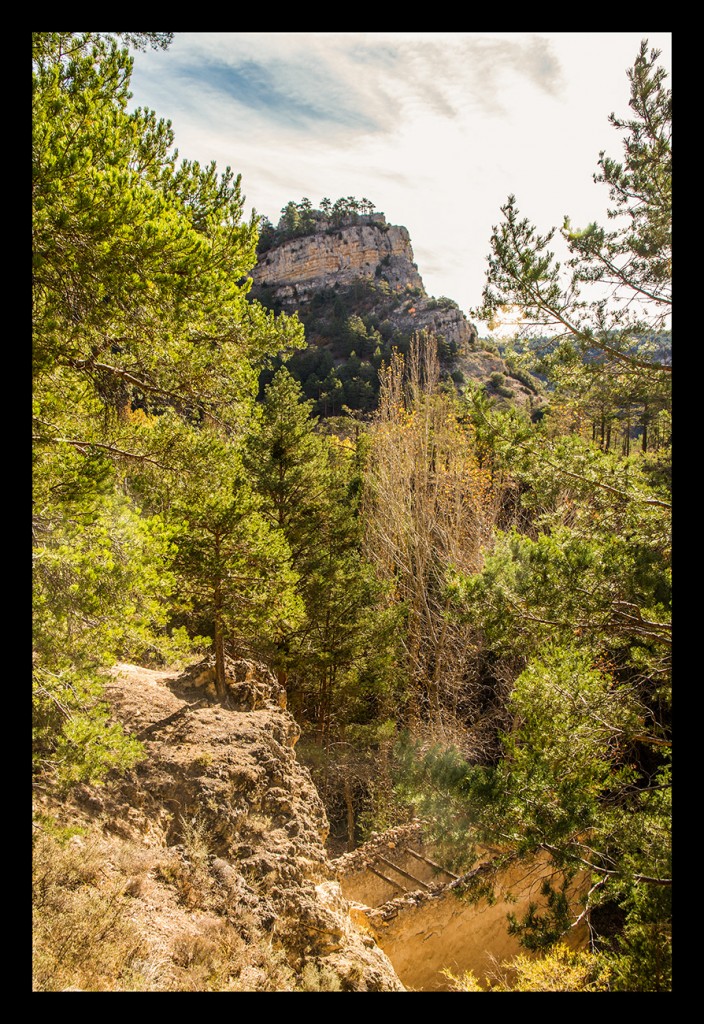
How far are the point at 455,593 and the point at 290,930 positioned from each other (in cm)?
338

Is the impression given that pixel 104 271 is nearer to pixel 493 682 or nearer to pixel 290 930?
pixel 290 930

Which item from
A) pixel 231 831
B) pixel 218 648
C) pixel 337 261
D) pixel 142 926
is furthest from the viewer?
pixel 337 261

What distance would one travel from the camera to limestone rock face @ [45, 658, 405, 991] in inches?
184

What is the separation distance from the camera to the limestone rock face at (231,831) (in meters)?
4.66

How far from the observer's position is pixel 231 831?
222 inches

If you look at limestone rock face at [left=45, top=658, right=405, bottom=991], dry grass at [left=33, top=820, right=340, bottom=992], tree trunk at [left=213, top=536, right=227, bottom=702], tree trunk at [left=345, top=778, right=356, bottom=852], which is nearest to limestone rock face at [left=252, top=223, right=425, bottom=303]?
tree trunk at [left=345, top=778, right=356, bottom=852]

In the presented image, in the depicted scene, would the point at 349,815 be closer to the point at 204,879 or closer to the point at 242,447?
the point at 204,879

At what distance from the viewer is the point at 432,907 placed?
31.6 ft

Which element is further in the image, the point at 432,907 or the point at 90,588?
the point at 432,907

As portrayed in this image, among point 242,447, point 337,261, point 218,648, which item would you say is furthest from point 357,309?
point 242,447
